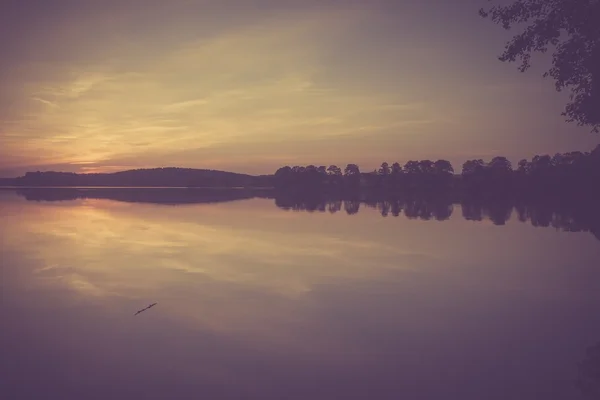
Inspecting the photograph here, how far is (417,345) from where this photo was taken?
11086 mm

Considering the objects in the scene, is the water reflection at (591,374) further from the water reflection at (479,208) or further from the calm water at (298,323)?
the water reflection at (479,208)

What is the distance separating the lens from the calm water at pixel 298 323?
357 inches

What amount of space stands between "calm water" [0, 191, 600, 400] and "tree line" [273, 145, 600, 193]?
261ft

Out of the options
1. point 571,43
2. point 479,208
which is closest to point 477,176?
point 479,208

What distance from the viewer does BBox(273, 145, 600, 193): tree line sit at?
9773 centimetres

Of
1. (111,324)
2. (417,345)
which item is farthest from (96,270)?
(417,345)

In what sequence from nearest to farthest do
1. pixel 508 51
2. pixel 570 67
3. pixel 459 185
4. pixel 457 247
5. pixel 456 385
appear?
pixel 456 385 < pixel 570 67 < pixel 508 51 < pixel 457 247 < pixel 459 185

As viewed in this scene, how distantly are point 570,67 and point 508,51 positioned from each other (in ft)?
7.34

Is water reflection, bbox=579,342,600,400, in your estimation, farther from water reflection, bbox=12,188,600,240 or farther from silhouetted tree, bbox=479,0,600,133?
water reflection, bbox=12,188,600,240

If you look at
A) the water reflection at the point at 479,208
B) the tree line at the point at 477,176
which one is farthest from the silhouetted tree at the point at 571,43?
the tree line at the point at 477,176

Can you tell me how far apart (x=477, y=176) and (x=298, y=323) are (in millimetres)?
115391

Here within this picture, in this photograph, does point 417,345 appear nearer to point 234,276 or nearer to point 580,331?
point 580,331

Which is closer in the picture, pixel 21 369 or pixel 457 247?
pixel 21 369

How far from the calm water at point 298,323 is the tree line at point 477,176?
79.7 metres
